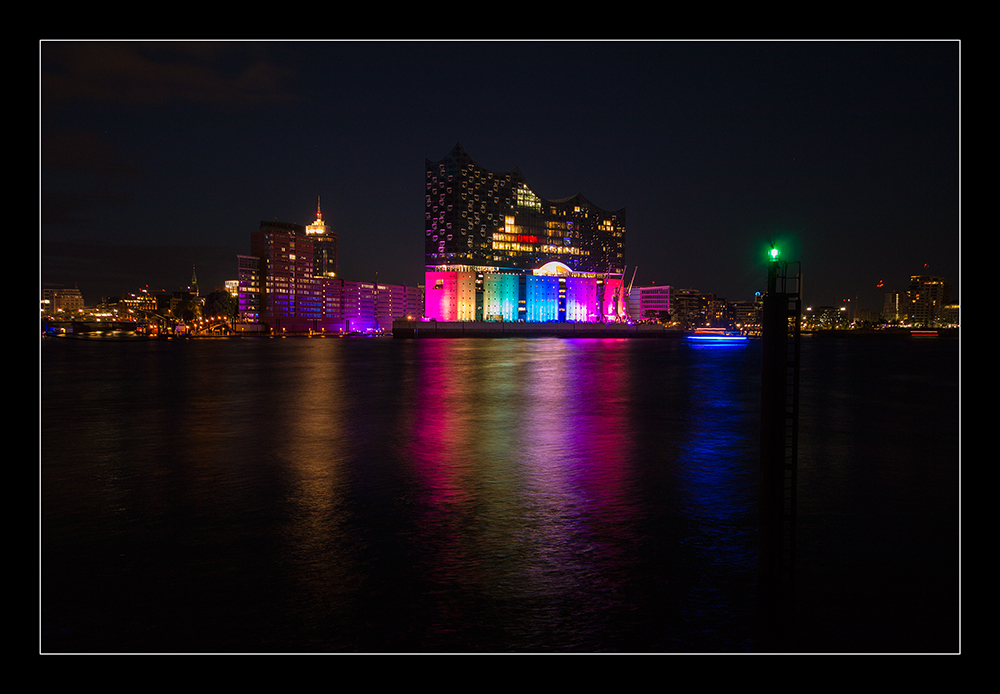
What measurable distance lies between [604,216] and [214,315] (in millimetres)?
104658

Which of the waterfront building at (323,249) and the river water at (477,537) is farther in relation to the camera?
the waterfront building at (323,249)

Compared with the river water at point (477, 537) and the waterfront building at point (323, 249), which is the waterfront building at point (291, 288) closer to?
the waterfront building at point (323, 249)

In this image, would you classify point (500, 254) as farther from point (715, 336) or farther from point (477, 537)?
point (477, 537)

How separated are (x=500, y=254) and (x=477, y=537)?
5340 inches

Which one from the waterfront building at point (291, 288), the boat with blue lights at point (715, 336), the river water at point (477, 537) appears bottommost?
the river water at point (477, 537)

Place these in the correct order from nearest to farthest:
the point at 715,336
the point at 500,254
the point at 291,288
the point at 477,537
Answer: the point at 477,537 < the point at 715,336 < the point at 500,254 < the point at 291,288

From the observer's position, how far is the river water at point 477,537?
6035 mm

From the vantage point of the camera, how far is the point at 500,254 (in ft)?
465

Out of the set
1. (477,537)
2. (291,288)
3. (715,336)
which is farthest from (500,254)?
(477,537)

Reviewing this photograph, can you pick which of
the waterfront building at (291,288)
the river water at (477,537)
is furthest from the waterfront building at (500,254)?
the river water at (477,537)

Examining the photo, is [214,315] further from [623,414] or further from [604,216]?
[623,414]

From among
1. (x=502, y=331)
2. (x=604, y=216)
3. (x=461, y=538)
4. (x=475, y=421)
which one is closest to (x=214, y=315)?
(x=502, y=331)

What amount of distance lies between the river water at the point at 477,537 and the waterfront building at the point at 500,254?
11638 cm

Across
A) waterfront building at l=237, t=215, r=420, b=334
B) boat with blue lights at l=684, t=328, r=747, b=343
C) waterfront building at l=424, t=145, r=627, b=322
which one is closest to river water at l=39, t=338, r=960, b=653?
boat with blue lights at l=684, t=328, r=747, b=343
